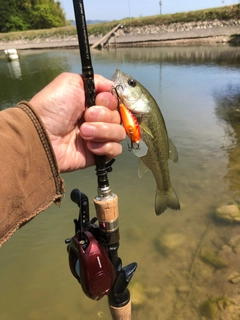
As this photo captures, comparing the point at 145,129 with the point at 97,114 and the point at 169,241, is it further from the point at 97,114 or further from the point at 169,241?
the point at 169,241

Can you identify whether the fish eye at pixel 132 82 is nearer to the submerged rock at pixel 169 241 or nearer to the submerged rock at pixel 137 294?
the submerged rock at pixel 137 294

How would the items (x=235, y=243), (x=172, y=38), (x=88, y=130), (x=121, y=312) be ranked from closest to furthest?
(x=88, y=130), (x=121, y=312), (x=235, y=243), (x=172, y=38)

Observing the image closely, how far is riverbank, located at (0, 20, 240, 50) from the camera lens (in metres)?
30.4

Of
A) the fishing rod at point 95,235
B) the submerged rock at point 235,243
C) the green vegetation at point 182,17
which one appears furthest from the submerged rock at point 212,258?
the green vegetation at point 182,17

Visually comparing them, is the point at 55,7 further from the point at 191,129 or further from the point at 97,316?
the point at 97,316

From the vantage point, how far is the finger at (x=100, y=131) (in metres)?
1.60

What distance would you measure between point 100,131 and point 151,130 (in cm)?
39

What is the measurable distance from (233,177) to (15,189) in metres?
4.72

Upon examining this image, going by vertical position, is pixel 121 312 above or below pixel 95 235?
below

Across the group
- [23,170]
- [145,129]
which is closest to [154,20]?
[145,129]

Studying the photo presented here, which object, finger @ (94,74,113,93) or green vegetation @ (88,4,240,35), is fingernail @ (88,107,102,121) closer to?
finger @ (94,74,113,93)

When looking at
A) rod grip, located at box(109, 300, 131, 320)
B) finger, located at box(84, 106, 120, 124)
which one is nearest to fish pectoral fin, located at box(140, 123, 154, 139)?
finger, located at box(84, 106, 120, 124)

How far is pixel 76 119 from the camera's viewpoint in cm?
192

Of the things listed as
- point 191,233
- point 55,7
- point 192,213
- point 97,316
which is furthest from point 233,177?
point 55,7
